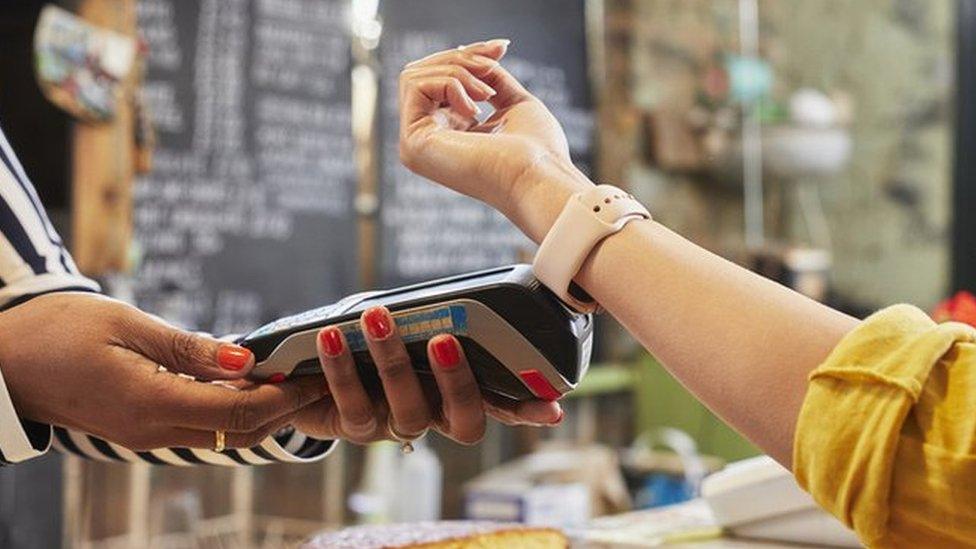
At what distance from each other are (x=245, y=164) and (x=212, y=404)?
2.03 meters

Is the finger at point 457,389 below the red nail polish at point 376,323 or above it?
below

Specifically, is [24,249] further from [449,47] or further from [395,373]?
[449,47]

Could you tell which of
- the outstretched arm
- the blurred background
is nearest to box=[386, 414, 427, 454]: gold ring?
the outstretched arm

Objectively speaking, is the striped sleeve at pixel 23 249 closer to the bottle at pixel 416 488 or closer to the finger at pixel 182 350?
the finger at pixel 182 350

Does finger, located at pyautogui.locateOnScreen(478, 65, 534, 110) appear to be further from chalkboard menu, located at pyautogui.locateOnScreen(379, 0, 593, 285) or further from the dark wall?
the dark wall

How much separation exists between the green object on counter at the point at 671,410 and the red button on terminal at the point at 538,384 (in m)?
3.52

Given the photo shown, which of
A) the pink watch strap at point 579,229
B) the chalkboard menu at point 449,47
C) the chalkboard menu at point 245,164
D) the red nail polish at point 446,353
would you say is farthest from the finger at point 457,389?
the chalkboard menu at point 449,47

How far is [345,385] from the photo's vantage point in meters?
1.13

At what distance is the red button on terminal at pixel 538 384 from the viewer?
41.7 inches

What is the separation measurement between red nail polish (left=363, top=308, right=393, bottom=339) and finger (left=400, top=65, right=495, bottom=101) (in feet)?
0.91

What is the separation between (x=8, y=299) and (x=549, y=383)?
63cm

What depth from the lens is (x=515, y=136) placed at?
114cm

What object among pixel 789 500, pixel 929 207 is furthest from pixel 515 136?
pixel 929 207

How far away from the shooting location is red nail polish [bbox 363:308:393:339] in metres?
1.07
